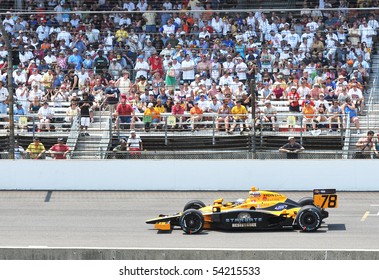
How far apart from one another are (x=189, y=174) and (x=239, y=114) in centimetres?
233

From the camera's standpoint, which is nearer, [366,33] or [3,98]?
[3,98]

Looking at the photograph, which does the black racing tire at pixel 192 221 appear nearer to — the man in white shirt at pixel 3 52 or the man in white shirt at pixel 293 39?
the man in white shirt at pixel 293 39

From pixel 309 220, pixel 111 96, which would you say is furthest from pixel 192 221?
pixel 111 96

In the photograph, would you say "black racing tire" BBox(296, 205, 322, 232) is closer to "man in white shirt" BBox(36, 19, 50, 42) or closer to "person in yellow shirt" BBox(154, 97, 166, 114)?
"person in yellow shirt" BBox(154, 97, 166, 114)

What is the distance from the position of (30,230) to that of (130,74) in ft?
30.0

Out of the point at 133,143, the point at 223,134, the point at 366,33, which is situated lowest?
the point at 133,143

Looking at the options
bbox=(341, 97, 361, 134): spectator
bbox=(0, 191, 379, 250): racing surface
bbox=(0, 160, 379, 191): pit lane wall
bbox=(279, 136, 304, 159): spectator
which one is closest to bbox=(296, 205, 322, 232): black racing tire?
bbox=(0, 191, 379, 250): racing surface

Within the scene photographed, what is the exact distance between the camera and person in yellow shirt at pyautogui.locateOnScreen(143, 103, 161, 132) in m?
26.5

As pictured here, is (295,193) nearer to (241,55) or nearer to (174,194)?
(174,194)

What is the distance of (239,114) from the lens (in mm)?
26188

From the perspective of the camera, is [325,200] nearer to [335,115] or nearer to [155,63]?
[335,115]

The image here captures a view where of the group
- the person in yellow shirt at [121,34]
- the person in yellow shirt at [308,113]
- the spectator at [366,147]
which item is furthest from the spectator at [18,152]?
the spectator at [366,147]

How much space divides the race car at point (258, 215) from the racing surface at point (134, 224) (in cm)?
17

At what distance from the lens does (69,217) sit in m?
21.5
